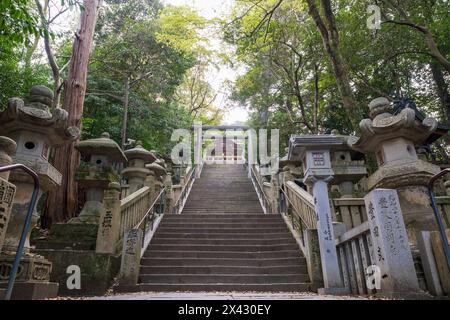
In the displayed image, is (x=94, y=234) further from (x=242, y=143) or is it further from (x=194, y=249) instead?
(x=242, y=143)

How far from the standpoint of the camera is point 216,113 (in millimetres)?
27578

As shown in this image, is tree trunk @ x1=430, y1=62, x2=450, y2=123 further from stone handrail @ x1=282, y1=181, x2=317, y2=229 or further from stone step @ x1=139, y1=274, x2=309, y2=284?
stone step @ x1=139, y1=274, x2=309, y2=284

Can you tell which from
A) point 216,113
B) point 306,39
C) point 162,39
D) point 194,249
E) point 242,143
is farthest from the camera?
point 216,113

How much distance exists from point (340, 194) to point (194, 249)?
398 cm

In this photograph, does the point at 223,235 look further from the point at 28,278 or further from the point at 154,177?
the point at 28,278

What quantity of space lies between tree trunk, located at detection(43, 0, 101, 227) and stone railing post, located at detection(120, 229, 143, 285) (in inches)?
145

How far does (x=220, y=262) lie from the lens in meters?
6.63

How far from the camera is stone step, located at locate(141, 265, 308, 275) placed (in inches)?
244

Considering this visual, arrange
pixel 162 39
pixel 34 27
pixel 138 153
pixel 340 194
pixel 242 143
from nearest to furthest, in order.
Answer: pixel 34 27 → pixel 340 194 → pixel 138 153 → pixel 162 39 → pixel 242 143

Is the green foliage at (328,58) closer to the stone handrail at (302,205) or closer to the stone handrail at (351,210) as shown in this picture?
the stone handrail at (302,205)

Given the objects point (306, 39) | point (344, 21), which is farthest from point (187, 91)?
point (344, 21)

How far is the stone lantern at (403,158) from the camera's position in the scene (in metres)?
5.20

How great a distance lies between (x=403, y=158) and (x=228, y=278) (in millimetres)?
4000

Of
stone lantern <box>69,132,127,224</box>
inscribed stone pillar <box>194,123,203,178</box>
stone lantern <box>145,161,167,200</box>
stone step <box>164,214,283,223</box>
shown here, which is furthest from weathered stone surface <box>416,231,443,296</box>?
inscribed stone pillar <box>194,123,203,178</box>
